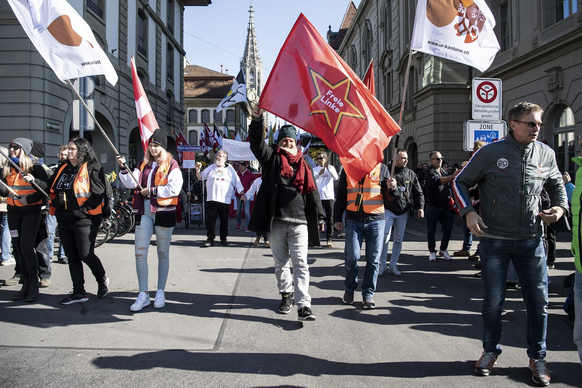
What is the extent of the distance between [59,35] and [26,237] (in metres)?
2.40

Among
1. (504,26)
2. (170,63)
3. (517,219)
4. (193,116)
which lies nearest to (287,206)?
(517,219)

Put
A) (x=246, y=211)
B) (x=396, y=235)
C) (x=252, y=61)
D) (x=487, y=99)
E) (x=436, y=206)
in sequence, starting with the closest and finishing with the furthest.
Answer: (x=396, y=235) → (x=436, y=206) → (x=487, y=99) → (x=246, y=211) → (x=252, y=61)

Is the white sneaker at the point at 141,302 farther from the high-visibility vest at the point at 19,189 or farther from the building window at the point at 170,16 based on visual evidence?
the building window at the point at 170,16

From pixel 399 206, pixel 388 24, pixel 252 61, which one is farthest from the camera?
pixel 252 61

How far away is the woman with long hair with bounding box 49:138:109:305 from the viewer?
16.6 ft

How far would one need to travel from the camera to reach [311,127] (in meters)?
4.64

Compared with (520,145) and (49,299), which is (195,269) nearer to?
(49,299)

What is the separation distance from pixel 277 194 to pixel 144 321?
189cm

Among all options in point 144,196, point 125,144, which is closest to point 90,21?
point 125,144

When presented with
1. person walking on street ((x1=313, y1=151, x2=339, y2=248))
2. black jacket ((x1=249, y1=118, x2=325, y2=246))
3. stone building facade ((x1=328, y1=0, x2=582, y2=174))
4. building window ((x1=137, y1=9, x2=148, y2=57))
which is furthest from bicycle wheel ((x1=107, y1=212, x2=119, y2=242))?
building window ((x1=137, y1=9, x2=148, y2=57))

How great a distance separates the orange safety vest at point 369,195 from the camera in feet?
16.7

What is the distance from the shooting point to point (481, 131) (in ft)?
27.3

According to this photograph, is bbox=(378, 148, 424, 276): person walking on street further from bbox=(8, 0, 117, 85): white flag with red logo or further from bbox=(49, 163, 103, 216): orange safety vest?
bbox=(8, 0, 117, 85): white flag with red logo

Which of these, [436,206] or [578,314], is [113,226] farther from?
[578,314]
